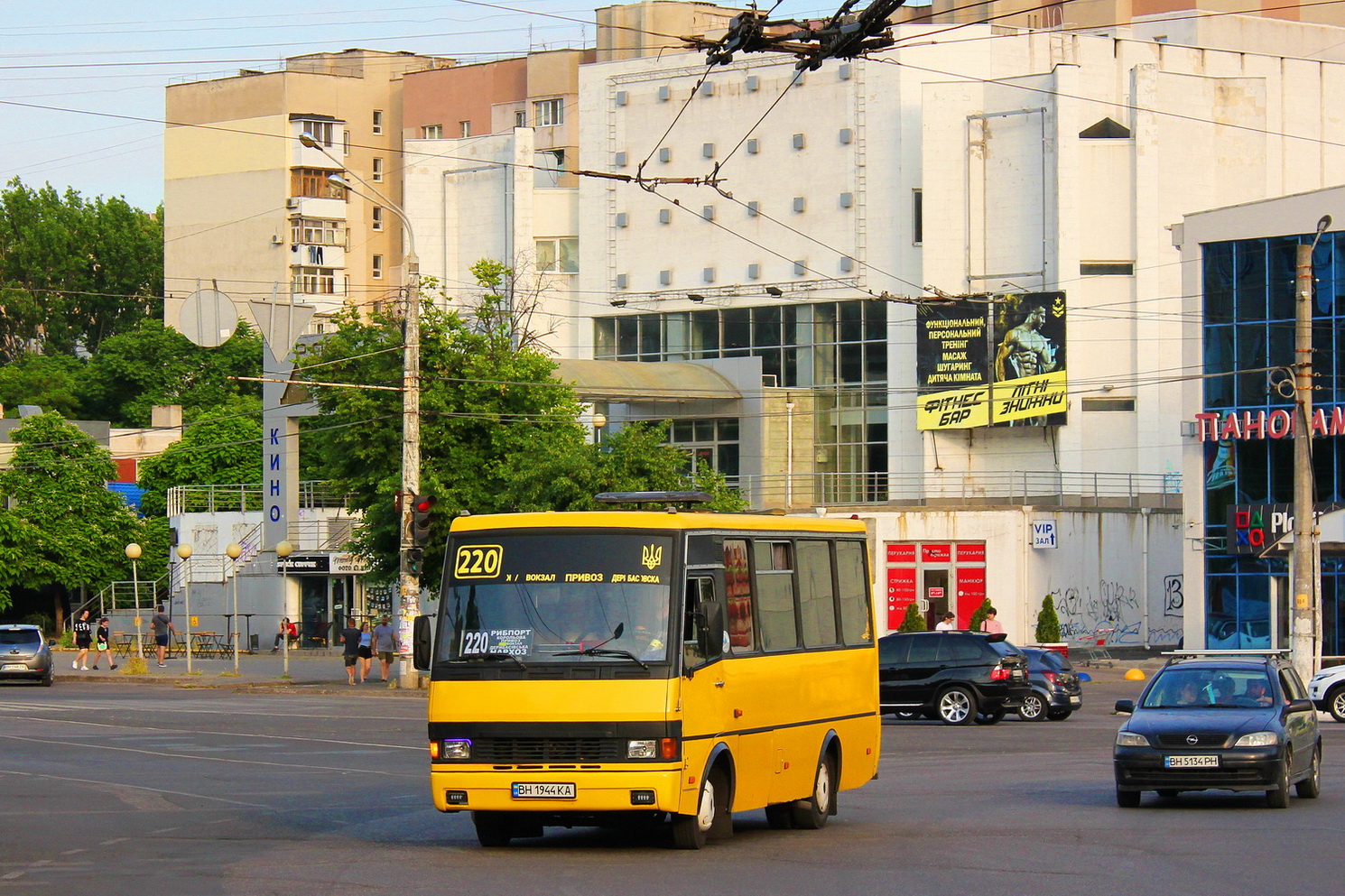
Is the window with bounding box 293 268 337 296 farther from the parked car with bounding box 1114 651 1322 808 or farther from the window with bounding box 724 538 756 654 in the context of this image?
the window with bounding box 724 538 756 654

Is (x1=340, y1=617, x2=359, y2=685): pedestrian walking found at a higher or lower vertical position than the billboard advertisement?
lower

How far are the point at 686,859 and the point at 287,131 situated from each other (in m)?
93.5

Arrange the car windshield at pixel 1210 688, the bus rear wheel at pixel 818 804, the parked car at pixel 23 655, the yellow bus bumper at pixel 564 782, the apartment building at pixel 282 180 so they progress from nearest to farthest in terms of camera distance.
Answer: the yellow bus bumper at pixel 564 782 < the bus rear wheel at pixel 818 804 < the car windshield at pixel 1210 688 < the parked car at pixel 23 655 < the apartment building at pixel 282 180

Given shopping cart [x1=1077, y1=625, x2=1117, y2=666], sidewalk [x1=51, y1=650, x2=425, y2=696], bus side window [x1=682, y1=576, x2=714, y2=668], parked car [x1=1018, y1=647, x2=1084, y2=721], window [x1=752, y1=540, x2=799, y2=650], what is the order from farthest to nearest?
shopping cart [x1=1077, y1=625, x2=1117, y2=666]
sidewalk [x1=51, y1=650, x2=425, y2=696]
parked car [x1=1018, y1=647, x2=1084, y2=721]
window [x1=752, y1=540, x2=799, y2=650]
bus side window [x1=682, y1=576, x2=714, y2=668]

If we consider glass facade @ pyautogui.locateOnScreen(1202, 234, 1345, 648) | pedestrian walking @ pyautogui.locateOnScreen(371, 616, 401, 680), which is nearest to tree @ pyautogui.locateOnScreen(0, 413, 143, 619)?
pedestrian walking @ pyautogui.locateOnScreen(371, 616, 401, 680)

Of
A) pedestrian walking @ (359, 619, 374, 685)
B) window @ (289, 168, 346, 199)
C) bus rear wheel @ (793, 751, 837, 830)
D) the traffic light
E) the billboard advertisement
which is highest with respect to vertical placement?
window @ (289, 168, 346, 199)

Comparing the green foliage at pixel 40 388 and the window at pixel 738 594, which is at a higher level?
the green foliage at pixel 40 388

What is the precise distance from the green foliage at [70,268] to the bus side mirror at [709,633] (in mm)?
100489

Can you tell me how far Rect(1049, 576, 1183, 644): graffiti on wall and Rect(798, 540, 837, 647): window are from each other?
39.8m

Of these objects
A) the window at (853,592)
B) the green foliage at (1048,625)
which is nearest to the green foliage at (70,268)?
the green foliage at (1048,625)

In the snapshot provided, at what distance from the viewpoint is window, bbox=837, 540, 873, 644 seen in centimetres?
1620

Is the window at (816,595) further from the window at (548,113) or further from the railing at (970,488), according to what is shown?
the window at (548,113)

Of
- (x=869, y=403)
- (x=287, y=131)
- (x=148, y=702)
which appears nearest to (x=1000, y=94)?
(x=869, y=403)

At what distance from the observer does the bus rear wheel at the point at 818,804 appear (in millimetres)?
15305
